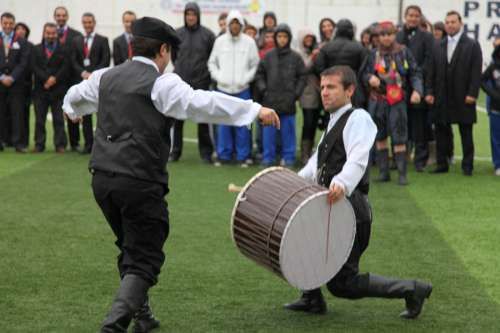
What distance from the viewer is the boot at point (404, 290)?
6.93 metres

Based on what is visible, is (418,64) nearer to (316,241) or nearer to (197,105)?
(316,241)

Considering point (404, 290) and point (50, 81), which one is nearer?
point (404, 290)

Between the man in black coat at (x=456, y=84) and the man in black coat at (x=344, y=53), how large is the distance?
100 centimetres

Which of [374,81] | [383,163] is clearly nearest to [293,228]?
[374,81]

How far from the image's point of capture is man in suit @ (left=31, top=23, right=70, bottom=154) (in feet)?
53.9

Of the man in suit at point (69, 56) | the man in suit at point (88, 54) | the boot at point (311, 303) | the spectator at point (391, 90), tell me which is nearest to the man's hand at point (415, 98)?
the spectator at point (391, 90)

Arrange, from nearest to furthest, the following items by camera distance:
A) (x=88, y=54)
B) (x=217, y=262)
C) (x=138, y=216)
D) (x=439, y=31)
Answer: (x=138, y=216) < (x=217, y=262) < (x=439, y=31) < (x=88, y=54)

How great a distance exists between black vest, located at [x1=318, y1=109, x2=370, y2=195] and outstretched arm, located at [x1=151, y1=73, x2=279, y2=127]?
0.88m

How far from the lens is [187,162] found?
15.5 meters

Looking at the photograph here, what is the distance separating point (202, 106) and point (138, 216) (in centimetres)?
75

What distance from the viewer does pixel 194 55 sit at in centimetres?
1527

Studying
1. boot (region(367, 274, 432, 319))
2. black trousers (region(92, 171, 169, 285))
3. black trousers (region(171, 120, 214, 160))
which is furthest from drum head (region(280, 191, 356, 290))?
black trousers (region(171, 120, 214, 160))

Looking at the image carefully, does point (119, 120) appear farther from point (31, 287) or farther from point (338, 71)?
point (31, 287)

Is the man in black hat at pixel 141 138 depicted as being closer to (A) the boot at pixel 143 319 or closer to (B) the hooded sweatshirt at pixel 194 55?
(A) the boot at pixel 143 319
